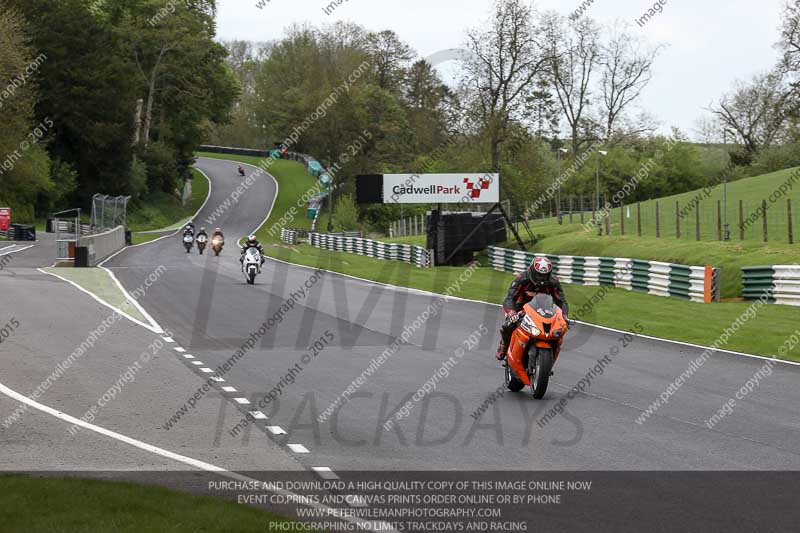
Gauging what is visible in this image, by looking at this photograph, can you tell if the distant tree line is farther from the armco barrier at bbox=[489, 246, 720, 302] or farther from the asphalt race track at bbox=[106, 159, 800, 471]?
the asphalt race track at bbox=[106, 159, 800, 471]

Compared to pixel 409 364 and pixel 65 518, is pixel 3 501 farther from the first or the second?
pixel 409 364

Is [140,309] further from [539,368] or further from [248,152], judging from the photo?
[248,152]

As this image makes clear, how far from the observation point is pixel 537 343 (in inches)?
467

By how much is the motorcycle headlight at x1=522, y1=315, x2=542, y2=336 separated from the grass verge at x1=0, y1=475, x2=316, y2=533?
549cm

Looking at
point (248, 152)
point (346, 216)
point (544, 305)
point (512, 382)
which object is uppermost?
point (248, 152)

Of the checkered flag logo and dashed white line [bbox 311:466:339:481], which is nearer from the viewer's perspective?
dashed white line [bbox 311:466:339:481]

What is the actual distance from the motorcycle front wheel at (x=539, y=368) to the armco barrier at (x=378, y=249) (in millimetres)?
34461

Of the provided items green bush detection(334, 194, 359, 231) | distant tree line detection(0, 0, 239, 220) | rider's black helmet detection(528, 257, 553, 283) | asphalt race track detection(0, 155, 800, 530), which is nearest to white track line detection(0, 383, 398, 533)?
asphalt race track detection(0, 155, 800, 530)

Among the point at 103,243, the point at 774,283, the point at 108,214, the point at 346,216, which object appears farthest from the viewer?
the point at 346,216

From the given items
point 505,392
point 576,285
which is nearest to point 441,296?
point 576,285

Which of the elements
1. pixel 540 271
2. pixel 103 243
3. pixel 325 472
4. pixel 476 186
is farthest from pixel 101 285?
pixel 325 472

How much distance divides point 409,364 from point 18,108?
5560cm

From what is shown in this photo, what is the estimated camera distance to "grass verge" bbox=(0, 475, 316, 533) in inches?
241

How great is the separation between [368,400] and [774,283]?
16.3 metres
